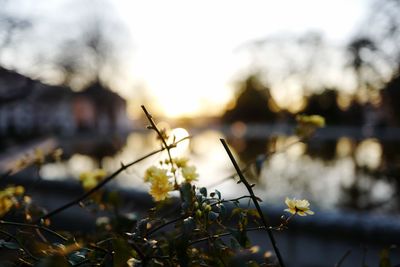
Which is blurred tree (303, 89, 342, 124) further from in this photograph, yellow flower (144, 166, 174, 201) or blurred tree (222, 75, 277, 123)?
yellow flower (144, 166, 174, 201)

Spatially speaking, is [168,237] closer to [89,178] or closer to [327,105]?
[89,178]

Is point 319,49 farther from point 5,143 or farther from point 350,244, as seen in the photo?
point 350,244

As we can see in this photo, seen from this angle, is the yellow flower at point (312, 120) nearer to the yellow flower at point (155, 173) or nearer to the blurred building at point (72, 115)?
the yellow flower at point (155, 173)

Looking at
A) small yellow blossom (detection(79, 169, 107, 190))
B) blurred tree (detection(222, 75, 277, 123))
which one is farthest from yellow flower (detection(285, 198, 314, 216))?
blurred tree (detection(222, 75, 277, 123))

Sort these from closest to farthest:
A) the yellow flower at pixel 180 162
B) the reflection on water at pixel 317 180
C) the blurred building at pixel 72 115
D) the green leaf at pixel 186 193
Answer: the green leaf at pixel 186 193 → the yellow flower at pixel 180 162 → the reflection on water at pixel 317 180 → the blurred building at pixel 72 115

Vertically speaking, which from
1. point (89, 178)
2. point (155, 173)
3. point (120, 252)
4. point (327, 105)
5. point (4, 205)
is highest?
point (327, 105)

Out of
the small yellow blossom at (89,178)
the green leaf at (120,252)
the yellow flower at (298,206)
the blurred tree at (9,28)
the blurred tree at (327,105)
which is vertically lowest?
the green leaf at (120,252)

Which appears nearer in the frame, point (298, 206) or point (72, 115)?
point (298, 206)

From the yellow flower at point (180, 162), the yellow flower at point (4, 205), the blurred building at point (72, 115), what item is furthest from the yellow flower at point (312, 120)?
the blurred building at point (72, 115)

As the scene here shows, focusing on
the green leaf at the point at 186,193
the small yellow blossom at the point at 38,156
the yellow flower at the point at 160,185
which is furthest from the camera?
the small yellow blossom at the point at 38,156

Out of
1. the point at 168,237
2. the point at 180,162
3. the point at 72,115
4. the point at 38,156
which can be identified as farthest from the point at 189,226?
the point at 72,115

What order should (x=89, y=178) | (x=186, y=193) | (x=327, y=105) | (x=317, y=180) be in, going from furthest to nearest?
(x=327, y=105) < (x=317, y=180) < (x=89, y=178) < (x=186, y=193)

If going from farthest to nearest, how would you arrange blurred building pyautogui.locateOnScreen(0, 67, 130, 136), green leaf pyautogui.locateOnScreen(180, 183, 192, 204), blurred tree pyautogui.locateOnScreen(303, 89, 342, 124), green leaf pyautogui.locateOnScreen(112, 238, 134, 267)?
blurred tree pyautogui.locateOnScreen(303, 89, 342, 124)
blurred building pyautogui.locateOnScreen(0, 67, 130, 136)
green leaf pyautogui.locateOnScreen(180, 183, 192, 204)
green leaf pyautogui.locateOnScreen(112, 238, 134, 267)

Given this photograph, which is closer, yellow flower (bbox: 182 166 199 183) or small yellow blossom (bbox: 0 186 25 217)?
yellow flower (bbox: 182 166 199 183)
